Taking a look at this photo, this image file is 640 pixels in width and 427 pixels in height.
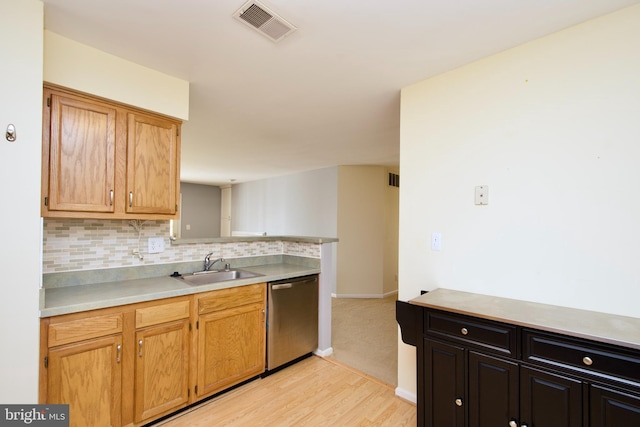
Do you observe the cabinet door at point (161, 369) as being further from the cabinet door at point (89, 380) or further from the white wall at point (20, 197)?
the white wall at point (20, 197)

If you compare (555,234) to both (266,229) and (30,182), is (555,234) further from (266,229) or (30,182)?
(266,229)

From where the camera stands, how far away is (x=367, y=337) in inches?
138

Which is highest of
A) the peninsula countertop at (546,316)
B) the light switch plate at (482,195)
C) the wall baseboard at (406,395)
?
the light switch plate at (482,195)

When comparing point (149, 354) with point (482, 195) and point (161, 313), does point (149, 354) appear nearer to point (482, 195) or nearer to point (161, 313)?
point (161, 313)

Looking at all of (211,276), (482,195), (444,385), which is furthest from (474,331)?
(211,276)

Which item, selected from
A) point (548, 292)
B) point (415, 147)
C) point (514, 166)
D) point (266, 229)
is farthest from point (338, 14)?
point (266, 229)

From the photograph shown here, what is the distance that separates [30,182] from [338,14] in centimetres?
179

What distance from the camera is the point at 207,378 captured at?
2117mm

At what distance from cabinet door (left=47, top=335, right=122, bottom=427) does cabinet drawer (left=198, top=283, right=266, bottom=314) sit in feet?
1.76

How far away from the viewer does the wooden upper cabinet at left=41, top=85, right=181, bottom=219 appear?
169 cm

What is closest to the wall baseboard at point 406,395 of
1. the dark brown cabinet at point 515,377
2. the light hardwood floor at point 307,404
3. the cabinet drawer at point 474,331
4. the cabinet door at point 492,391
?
the light hardwood floor at point 307,404

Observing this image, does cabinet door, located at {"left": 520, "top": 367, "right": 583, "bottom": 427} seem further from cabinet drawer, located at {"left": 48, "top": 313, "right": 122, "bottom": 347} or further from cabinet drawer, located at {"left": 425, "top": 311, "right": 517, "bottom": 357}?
cabinet drawer, located at {"left": 48, "top": 313, "right": 122, "bottom": 347}

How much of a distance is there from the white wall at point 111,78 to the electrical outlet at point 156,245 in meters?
1.00

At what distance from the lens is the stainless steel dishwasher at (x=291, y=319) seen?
2.53 meters
